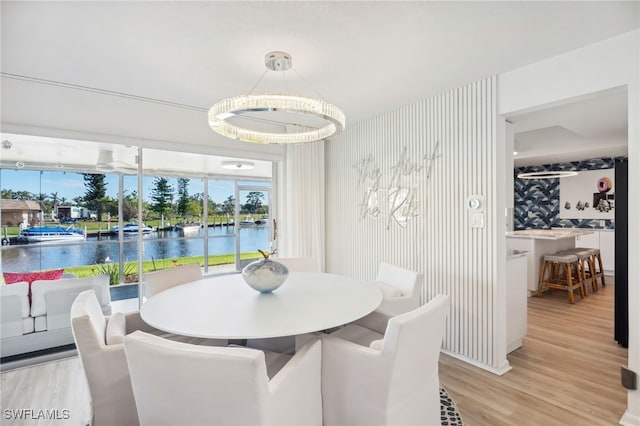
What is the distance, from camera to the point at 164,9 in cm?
172

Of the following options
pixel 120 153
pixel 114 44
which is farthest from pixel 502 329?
pixel 120 153

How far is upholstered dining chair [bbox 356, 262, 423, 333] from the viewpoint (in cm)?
215

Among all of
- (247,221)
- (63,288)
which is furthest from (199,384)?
(247,221)

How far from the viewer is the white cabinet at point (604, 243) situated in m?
6.10

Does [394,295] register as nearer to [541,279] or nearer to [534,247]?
[534,247]

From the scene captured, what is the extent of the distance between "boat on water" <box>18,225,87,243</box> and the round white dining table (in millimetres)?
2769

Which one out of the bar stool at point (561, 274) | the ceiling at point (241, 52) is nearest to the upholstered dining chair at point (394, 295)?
the ceiling at point (241, 52)

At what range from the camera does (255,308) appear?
1.79m

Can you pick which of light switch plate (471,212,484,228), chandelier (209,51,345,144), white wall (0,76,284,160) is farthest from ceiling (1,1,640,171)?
light switch plate (471,212,484,228)

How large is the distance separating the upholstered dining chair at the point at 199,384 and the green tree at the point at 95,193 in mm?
4323

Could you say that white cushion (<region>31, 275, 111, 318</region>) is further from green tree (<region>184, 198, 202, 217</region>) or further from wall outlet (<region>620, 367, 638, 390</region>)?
wall outlet (<region>620, 367, 638, 390</region>)

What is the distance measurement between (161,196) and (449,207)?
550 centimetres

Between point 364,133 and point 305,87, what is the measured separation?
131 centimetres

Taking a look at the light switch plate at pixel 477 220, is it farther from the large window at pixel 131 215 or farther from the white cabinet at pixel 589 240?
the white cabinet at pixel 589 240
